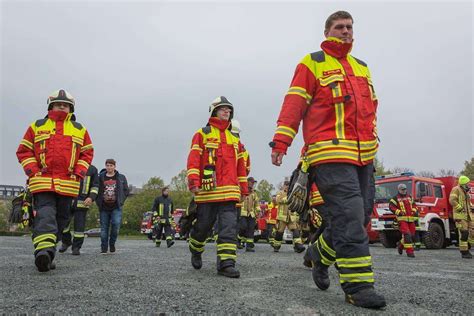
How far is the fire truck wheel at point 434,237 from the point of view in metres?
14.9

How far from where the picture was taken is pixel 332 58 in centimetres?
383

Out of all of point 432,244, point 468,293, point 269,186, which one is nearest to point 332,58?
point 468,293

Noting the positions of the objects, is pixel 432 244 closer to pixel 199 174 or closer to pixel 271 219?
pixel 271 219

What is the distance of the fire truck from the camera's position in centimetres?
1482

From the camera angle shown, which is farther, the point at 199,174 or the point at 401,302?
the point at 199,174

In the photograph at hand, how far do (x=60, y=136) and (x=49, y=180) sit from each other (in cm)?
59

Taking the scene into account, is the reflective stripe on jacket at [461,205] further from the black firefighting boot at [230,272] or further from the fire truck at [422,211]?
the black firefighting boot at [230,272]

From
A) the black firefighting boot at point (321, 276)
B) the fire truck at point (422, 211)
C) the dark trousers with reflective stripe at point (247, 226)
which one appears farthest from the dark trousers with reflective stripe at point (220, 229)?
the fire truck at point (422, 211)

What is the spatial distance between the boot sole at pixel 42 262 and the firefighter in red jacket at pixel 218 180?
5.72 feet

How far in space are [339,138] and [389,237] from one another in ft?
42.6

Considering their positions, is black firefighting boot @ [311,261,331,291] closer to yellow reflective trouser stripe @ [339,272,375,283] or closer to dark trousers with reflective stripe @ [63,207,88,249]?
yellow reflective trouser stripe @ [339,272,375,283]

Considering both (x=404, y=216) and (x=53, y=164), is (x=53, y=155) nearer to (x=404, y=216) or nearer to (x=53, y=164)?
(x=53, y=164)

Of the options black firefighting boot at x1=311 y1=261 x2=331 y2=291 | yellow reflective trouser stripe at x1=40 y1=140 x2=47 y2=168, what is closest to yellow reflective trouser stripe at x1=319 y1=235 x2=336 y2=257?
black firefighting boot at x1=311 y1=261 x2=331 y2=291

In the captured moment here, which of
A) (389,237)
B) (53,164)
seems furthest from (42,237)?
(389,237)
